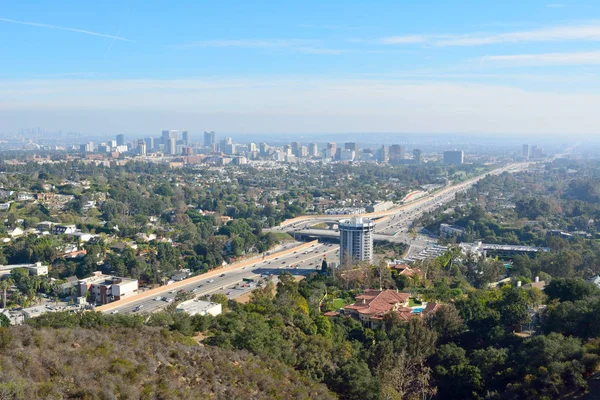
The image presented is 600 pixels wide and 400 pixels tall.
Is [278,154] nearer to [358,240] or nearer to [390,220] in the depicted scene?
[390,220]

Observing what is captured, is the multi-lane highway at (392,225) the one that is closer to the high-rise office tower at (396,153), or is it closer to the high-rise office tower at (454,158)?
the high-rise office tower at (454,158)

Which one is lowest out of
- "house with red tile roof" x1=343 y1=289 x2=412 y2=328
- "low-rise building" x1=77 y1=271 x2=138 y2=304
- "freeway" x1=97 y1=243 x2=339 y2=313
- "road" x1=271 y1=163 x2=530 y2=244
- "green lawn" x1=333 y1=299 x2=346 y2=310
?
"road" x1=271 y1=163 x2=530 y2=244

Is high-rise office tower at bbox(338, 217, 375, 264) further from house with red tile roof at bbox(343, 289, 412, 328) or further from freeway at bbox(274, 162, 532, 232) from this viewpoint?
freeway at bbox(274, 162, 532, 232)

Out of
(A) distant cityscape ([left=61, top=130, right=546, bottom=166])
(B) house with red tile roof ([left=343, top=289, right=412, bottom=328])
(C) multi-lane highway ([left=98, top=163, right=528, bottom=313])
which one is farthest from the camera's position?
(A) distant cityscape ([left=61, top=130, right=546, bottom=166])

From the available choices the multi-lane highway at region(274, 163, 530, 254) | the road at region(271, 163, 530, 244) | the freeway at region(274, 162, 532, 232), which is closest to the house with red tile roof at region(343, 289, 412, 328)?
the multi-lane highway at region(274, 163, 530, 254)

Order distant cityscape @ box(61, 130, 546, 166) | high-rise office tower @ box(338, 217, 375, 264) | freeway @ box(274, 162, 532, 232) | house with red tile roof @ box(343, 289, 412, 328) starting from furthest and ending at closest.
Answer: distant cityscape @ box(61, 130, 546, 166), freeway @ box(274, 162, 532, 232), high-rise office tower @ box(338, 217, 375, 264), house with red tile roof @ box(343, 289, 412, 328)

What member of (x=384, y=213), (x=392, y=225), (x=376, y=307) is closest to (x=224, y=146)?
(x=384, y=213)

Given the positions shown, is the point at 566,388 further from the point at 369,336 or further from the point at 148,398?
the point at 148,398
